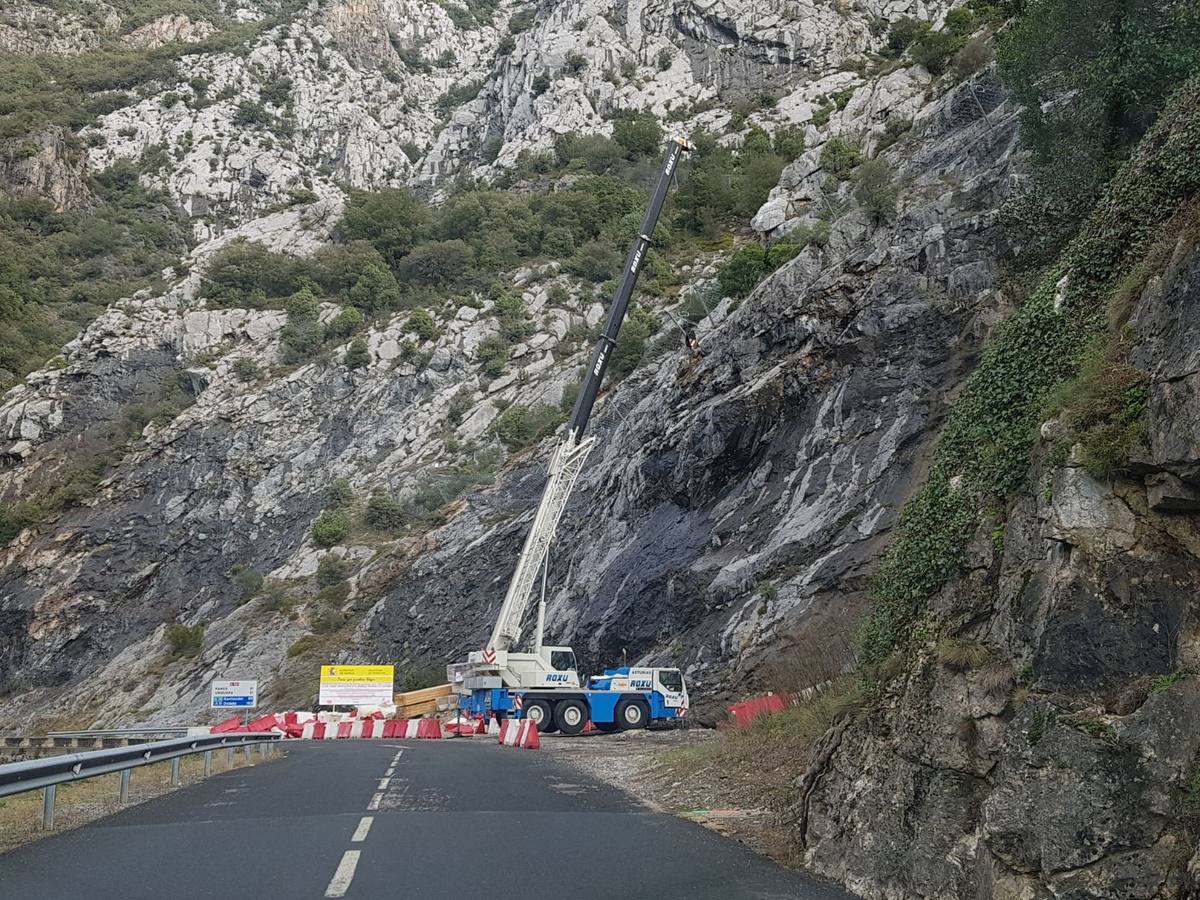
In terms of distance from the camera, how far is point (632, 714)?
25469 mm

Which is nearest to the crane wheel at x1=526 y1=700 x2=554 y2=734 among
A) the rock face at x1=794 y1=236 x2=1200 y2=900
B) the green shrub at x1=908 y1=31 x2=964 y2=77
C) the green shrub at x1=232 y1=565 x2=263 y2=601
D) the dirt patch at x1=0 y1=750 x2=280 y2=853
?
the dirt patch at x1=0 y1=750 x2=280 y2=853

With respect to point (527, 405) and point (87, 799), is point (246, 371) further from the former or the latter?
point (87, 799)

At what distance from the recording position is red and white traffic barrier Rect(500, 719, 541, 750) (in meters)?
22.9

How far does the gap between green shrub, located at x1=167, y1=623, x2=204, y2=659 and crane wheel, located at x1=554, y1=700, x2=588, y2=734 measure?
26.7 m

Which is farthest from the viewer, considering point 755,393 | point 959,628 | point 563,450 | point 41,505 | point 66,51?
point 66,51

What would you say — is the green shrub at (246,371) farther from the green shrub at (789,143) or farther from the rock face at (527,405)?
the green shrub at (789,143)

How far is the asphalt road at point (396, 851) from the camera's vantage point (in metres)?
6.86

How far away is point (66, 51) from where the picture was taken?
408 feet

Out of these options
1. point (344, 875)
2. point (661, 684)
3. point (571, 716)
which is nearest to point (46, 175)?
point (571, 716)

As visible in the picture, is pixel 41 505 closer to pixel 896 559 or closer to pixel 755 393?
pixel 755 393

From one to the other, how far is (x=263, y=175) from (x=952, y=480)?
104 m

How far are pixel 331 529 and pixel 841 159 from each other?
32.5 m

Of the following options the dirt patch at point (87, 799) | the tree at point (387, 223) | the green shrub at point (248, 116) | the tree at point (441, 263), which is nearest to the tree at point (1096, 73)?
the dirt patch at point (87, 799)

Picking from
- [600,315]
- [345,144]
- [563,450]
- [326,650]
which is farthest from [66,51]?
[563,450]
